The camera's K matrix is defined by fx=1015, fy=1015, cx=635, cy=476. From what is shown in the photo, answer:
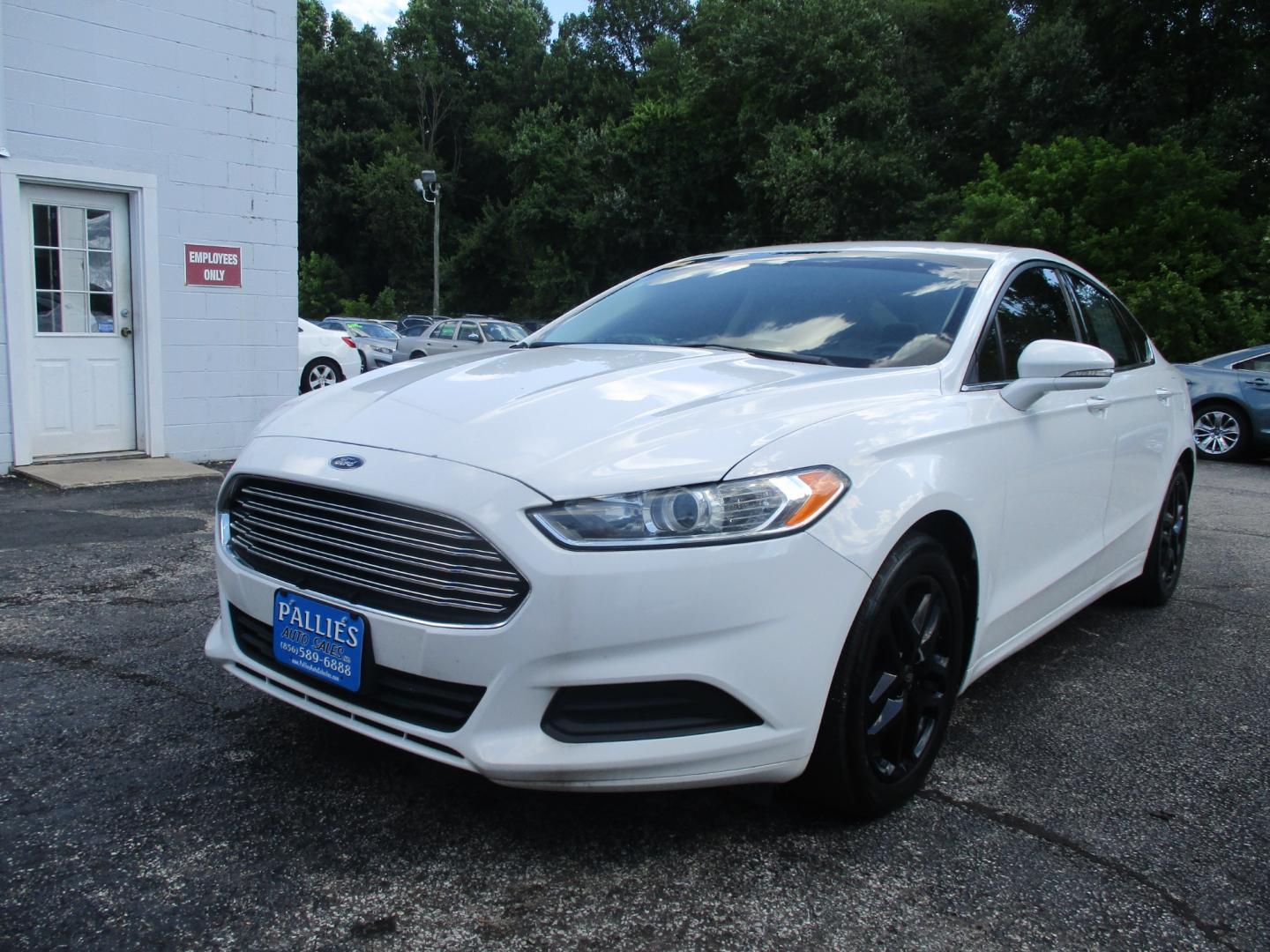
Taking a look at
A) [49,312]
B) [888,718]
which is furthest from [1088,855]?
[49,312]

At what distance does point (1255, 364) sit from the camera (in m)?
11.7

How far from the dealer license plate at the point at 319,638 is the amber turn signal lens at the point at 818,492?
3.19 ft

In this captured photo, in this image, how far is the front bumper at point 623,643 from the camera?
80.3 inches

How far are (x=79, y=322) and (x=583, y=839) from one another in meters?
7.04

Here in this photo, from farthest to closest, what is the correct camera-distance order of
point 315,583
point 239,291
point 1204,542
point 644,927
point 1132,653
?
point 239,291
point 1204,542
point 1132,653
point 315,583
point 644,927

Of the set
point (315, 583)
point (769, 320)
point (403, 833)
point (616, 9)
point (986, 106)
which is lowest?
point (403, 833)

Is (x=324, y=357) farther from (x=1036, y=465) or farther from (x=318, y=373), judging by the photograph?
(x=1036, y=465)

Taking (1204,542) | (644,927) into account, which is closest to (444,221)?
(1204,542)

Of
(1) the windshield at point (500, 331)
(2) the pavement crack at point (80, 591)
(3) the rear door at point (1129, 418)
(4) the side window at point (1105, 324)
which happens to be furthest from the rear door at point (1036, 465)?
(1) the windshield at point (500, 331)

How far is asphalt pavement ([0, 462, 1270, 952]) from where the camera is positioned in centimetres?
205

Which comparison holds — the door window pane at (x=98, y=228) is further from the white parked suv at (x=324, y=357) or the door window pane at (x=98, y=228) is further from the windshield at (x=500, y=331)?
the windshield at (x=500, y=331)

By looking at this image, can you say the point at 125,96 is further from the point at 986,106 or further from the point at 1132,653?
the point at 986,106

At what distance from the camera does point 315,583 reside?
93.0 inches

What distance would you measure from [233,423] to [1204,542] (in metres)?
7.41
